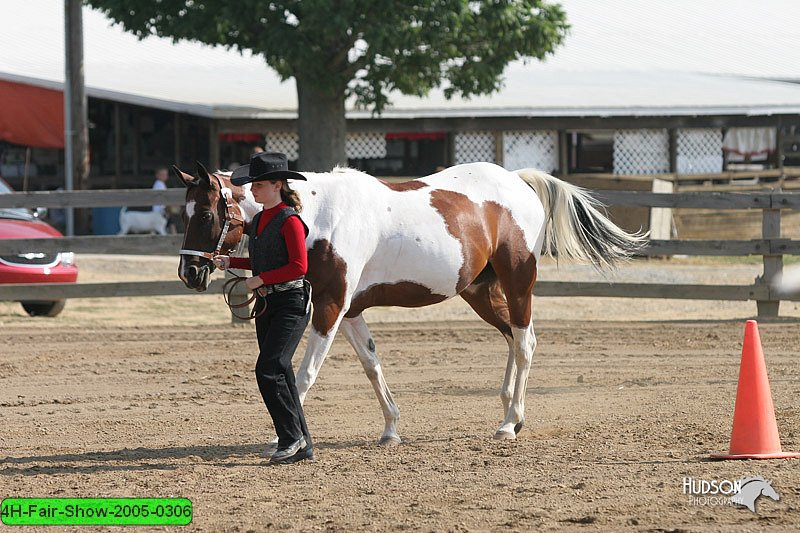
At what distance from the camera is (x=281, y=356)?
6605 mm

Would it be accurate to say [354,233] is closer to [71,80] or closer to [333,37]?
[333,37]

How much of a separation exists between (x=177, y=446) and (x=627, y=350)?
5.48m

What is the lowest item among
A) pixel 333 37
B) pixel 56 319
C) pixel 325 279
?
pixel 56 319

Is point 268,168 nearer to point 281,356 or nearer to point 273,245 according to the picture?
point 273,245

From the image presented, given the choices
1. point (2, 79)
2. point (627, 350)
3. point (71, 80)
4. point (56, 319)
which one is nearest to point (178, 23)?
point (71, 80)

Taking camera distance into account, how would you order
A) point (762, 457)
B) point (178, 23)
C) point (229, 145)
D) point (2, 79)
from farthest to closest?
point (229, 145) → point (2, 79) → point (178, 23) → point (762, 457)

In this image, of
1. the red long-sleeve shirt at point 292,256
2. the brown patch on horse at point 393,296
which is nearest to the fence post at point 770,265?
the brown patch on horse at point 393,296

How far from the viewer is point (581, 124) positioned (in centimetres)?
2661

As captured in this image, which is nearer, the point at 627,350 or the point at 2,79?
the point at 627,350

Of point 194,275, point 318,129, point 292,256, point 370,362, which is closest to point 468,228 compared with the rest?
point 370,362

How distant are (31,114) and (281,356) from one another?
20.7m

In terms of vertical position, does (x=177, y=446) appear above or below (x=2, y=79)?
below

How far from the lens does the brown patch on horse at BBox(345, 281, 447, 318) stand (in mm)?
7379

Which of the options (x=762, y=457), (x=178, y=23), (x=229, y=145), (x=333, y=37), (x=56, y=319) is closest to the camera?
(x=762, y=457)
